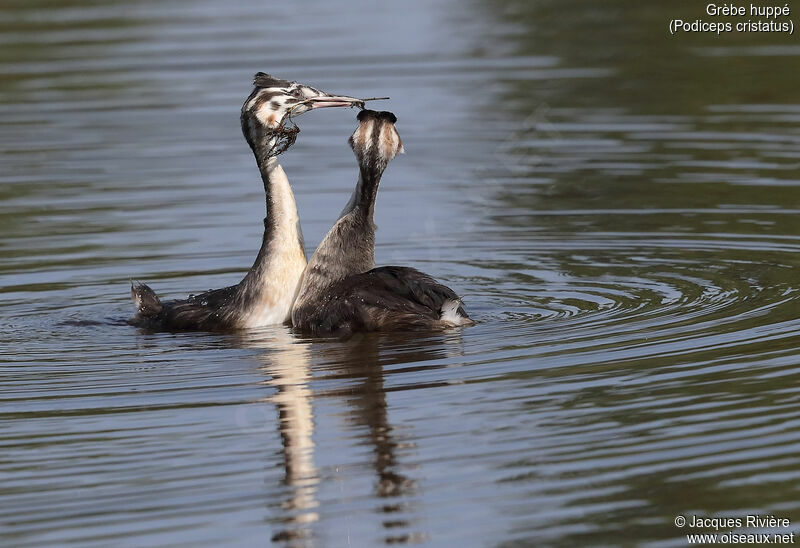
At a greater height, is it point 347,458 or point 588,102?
point 588,102

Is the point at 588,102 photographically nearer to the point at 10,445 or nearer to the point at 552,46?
the point at 552,46

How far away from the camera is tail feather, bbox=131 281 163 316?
11.2 metres

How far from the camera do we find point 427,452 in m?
7.45

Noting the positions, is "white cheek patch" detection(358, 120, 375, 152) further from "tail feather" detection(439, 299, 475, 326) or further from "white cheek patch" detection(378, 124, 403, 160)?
"tail feather" detection(439, 299, 475, 326)

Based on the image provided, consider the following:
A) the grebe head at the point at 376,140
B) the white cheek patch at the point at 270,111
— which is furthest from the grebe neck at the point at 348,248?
the white cheek patch at the point at 270,111

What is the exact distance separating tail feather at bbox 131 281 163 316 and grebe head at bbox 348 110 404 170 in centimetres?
193

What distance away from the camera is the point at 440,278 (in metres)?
12.2

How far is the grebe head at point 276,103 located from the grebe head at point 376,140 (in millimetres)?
428

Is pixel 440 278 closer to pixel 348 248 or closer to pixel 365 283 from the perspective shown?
pixel 348 248

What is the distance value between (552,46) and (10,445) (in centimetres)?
1539

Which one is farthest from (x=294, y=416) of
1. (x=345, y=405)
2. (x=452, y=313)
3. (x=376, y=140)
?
(x=376, y=140)

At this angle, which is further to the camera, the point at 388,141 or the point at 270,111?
the point at 270,111

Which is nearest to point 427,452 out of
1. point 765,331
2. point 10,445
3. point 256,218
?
point 10,445

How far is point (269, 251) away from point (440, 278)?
70.7 inches
